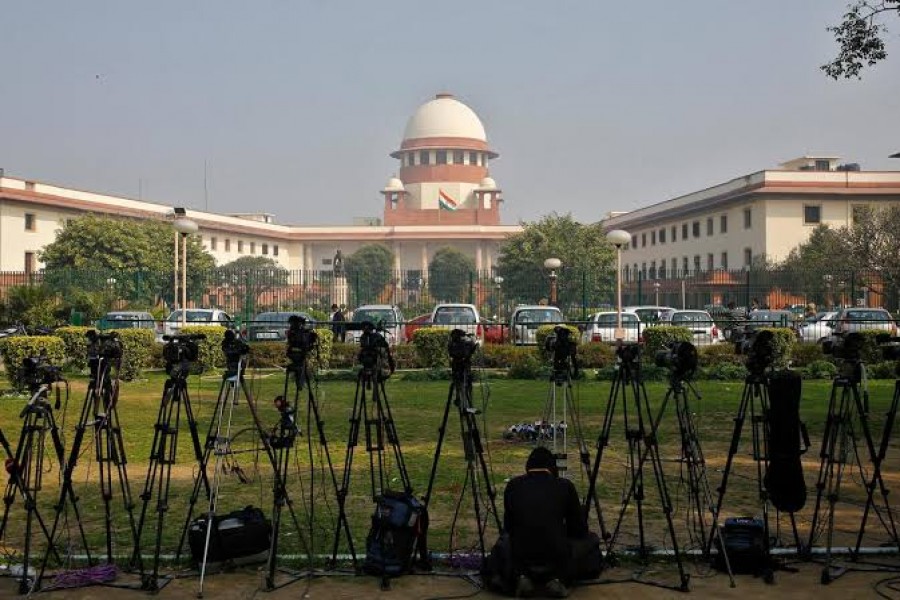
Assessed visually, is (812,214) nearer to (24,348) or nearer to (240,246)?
(240,246)

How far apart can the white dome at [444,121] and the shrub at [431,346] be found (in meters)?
78.8

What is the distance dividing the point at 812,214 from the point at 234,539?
52.7m

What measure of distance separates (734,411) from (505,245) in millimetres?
39963

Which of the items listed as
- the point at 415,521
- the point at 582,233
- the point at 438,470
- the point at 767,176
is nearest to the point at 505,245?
the point at 582,233

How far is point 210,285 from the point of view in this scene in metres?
36.1

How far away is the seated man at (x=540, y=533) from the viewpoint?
5906mm

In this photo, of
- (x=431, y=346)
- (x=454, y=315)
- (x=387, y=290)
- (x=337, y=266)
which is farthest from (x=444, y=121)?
(x=431, y=346)

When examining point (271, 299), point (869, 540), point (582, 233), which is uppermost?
point (582, 233)

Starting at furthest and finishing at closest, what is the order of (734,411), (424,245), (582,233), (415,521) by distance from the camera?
(424,245), (582,233), (734,411), (415,521)

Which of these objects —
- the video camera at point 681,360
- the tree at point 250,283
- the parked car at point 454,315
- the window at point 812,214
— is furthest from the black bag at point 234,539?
the window at point 812,214

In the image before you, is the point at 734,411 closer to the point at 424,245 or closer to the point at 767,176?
the point at 767,176

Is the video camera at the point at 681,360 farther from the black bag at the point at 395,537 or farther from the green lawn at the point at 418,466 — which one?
the black bag at the point at 395,537

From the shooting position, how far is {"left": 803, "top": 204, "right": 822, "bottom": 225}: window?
53844 mm

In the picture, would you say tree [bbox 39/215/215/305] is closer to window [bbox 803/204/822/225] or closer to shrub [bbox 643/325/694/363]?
shrub [bbox 643/325/694/363]
